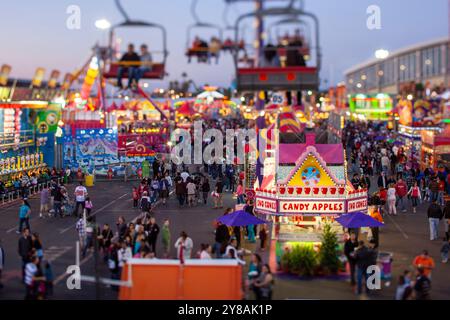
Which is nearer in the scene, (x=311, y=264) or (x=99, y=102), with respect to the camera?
(x=311, y=264)

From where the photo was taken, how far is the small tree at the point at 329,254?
15.3 m

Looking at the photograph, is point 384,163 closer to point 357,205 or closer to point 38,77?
point 357,205

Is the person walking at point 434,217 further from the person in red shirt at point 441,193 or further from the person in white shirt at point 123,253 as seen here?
the person in white shirt at point 123,253

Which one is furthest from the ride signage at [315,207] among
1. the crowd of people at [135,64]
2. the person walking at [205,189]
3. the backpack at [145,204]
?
the person walking at [205,189]

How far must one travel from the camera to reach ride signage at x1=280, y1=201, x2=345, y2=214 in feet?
58.5

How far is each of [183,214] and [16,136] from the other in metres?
13.4

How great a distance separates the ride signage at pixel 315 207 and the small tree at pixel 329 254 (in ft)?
7.47

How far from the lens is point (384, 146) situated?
4006 centimetres

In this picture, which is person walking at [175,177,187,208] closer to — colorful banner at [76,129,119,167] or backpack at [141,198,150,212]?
backpack at [141,198,150,212]

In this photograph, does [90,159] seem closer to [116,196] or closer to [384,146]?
[116,196]

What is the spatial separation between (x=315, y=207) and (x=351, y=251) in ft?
9.52

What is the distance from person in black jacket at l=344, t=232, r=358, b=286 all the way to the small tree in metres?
0.29
